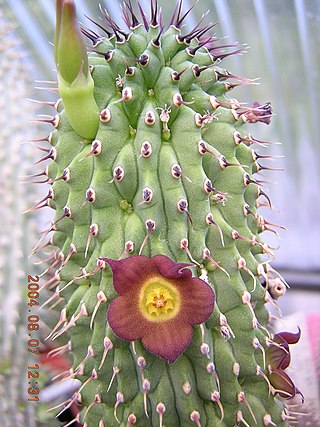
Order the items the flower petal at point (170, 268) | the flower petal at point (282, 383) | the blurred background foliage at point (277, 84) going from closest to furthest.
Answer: the flower petal at point (170, 268), the flower petal at point (282, 383), the blurred background foliage at point (277, 84)

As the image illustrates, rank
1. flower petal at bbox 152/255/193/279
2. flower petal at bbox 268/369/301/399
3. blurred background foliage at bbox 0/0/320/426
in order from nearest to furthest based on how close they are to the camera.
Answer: flower petal at bbox 152/255/193/279
flower petal at bbox 268/369/301/399
blurred background foliage at bbox 0/0/320/426

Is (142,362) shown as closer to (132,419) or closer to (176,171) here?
(132,419)

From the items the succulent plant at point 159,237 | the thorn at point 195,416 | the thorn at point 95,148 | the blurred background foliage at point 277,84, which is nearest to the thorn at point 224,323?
the succulent plant at point 159,237

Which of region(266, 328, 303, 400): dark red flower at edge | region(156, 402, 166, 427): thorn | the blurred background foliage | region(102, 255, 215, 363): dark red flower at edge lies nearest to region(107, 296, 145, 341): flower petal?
region(102, 255, 215, 363): dark red flower at edge

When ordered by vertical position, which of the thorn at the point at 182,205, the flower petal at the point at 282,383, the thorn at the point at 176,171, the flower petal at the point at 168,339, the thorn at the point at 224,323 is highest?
the thorn at the point at 176,171

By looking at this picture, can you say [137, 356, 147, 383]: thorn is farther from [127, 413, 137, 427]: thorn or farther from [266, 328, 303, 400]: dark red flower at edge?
[266, 328, 303, 400]: dark red flower at edge

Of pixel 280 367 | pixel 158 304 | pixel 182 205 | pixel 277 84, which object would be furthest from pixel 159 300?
pixel 277 84

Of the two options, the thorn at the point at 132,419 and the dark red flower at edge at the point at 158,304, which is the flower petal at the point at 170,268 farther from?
the thorn at the point at 132,419
